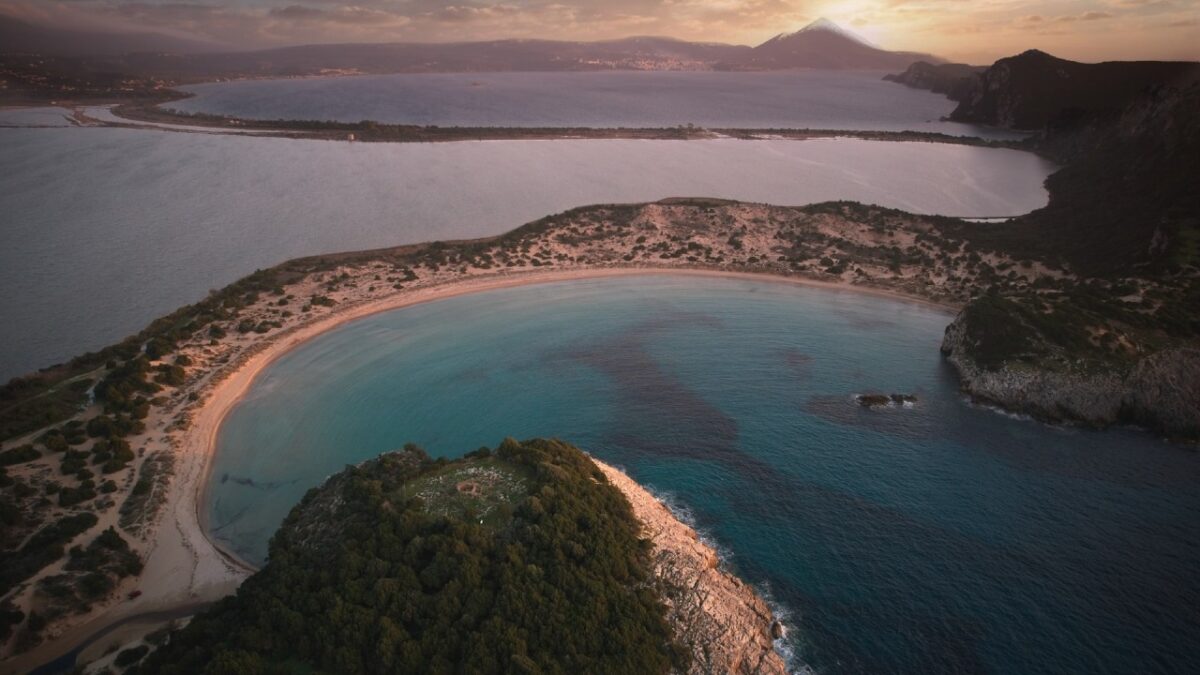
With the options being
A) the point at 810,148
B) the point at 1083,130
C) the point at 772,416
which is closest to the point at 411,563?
the point at 772,416

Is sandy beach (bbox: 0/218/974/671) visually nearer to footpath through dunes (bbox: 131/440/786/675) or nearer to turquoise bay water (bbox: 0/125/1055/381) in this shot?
footpath through dunes (bbox: 131/440/786/675)

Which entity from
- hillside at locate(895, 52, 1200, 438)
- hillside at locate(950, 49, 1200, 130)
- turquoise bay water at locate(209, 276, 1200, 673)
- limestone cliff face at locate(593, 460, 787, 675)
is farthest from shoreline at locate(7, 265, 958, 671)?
hillside at locate(950, 49, 1200, 130)

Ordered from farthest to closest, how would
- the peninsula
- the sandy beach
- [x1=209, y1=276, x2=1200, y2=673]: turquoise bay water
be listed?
the peninsula
the sandy beach
[x1=209, y1=276, x2=1200, y2=673]: turquoise bay water

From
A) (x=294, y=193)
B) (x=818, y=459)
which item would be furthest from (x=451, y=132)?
(x=818, y=459)

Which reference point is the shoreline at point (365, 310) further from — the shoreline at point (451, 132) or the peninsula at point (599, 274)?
the shoreline at point (451, 132)

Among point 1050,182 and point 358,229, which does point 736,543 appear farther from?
point 1050,182

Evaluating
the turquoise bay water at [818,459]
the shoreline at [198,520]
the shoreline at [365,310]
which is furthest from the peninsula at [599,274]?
the turquoise bay water at [818,459]
